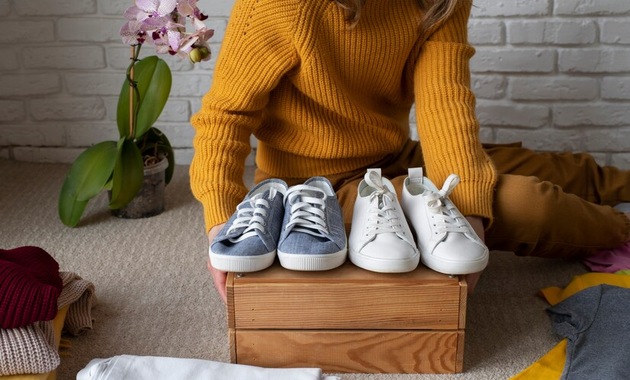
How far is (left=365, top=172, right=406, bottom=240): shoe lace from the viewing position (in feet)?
3.59

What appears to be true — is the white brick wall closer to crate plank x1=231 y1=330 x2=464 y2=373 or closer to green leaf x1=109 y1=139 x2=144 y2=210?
green leaf x1=109 y1=139 x2=144 y2=210

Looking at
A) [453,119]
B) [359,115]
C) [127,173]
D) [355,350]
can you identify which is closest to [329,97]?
[359,115]

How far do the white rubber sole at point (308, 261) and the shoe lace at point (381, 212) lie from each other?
0.19ft

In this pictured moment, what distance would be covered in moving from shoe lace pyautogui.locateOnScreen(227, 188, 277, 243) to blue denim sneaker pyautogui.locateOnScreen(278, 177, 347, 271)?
32mm

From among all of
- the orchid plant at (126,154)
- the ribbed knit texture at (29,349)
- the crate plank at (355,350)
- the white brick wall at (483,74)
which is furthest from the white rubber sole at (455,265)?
the white brick wall at (483,74)

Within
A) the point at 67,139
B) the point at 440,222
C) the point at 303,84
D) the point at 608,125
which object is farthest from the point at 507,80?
the point at 67,139

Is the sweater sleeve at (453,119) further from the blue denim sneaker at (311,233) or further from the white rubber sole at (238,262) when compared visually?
the white rubber sole at (238,262)

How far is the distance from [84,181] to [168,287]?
1.13ft

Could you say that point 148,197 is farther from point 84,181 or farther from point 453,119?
point 453,119

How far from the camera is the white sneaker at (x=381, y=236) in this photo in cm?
106

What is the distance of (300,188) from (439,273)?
225 mm

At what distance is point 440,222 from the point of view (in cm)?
111

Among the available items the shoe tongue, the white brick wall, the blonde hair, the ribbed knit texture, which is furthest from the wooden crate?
the white brick wall

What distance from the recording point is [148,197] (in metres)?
1.72
